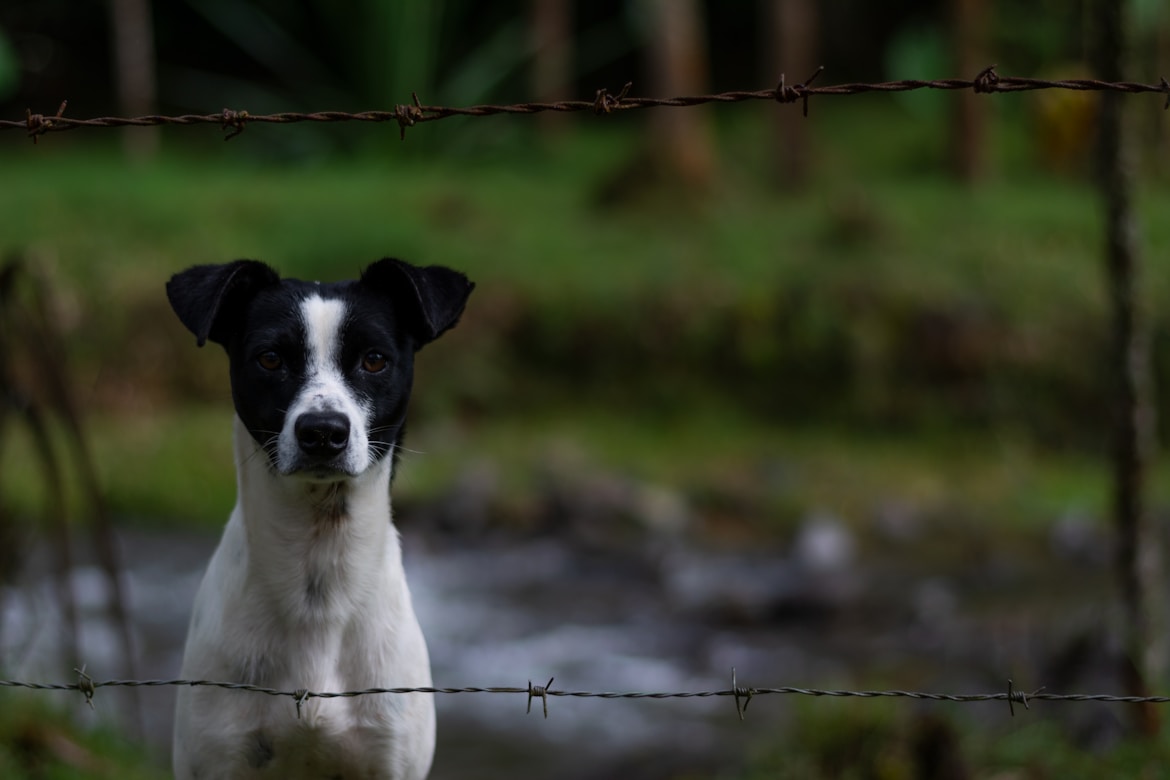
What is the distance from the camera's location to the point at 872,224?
36.5 feet

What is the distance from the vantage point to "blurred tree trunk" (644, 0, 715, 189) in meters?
12.3

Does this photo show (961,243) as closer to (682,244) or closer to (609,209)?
(682,244)

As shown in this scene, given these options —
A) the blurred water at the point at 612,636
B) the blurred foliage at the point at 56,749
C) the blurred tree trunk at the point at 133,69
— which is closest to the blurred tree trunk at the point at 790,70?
the blurred water at the point at 612,636

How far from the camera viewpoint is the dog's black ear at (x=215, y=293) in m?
2.73

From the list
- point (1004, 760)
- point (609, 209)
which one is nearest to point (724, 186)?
point (609, 209)

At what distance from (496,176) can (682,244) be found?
10.4ft

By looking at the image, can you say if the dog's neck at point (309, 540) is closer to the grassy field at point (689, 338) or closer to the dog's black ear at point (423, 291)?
the dog's black ear at point (423, 291)

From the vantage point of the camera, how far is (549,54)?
48.7ft

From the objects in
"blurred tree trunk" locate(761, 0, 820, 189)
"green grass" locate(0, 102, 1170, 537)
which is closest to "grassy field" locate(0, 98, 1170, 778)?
"green grass" locate(0, 102, 1170, 537)

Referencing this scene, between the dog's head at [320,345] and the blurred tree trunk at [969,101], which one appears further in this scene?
the blurred tree trunk at [969,101]

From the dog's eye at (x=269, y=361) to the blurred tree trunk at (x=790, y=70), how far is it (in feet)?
33.7

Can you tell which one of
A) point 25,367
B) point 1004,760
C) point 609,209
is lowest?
point 1004,760

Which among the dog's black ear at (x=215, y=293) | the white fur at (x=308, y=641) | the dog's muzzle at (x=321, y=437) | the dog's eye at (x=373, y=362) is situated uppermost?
the dog's black ear at (x=215, y=293)

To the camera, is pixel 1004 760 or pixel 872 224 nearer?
pixel 1004 760
